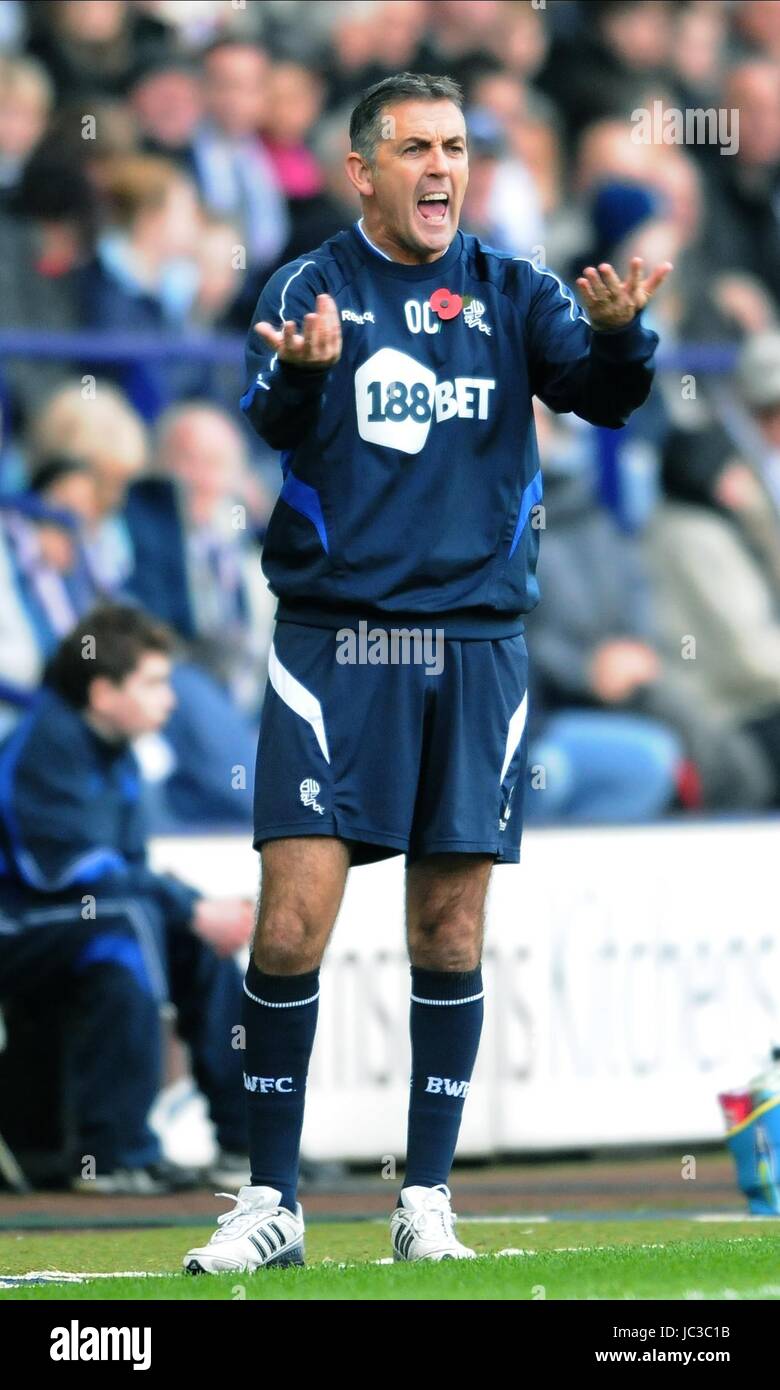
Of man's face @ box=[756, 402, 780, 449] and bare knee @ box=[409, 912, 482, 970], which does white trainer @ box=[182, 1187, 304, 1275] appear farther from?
man's face @ box=[756, 402, 780, 449]

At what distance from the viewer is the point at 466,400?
4.97 metres

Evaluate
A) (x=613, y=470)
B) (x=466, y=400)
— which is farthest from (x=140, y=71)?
(x=466, y=400)

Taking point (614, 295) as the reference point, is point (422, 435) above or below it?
below

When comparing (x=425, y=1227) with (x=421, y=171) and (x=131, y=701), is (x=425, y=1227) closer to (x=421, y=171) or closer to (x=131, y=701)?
(x=421, y=171)

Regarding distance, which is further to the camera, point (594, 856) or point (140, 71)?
point (140, 71)

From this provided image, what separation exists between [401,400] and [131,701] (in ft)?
10.3

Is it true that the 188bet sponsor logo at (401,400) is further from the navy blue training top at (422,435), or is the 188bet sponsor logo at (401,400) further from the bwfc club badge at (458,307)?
the bwfc club badge at (458,307)

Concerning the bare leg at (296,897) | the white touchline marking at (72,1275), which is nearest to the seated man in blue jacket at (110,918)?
the white touchline marking at (72,1275)

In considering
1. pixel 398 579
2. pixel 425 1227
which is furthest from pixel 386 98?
pixel 425 1227

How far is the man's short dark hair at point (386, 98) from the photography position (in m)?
4.96

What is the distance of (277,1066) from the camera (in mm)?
4895
